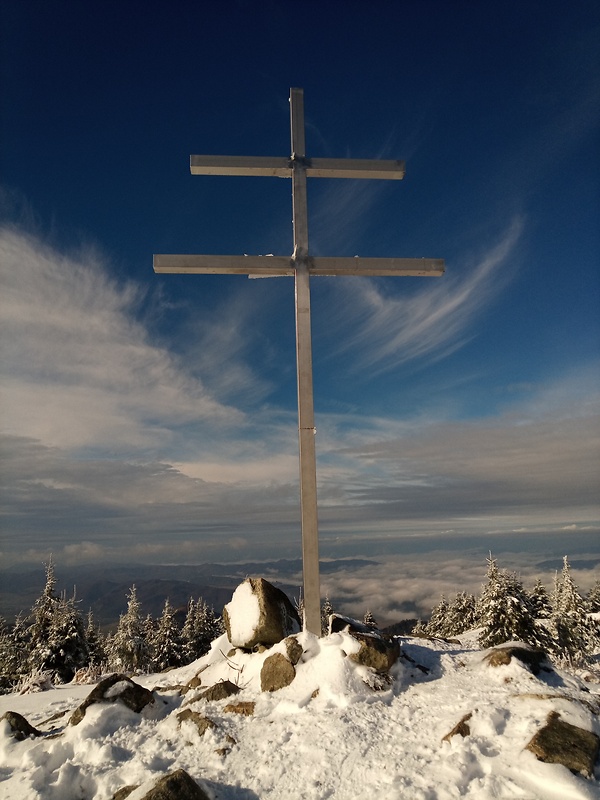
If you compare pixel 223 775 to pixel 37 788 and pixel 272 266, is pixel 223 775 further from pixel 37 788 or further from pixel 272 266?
pixel 272 266

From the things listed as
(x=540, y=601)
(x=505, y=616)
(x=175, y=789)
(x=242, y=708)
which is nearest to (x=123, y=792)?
(x=175, y=789)

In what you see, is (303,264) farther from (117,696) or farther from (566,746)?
(566,746)

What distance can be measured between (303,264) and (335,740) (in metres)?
7.42

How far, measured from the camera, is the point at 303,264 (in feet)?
31.1

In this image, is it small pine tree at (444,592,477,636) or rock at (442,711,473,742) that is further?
small pine tree at (444,592,477,636)

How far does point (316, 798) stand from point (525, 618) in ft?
91.7

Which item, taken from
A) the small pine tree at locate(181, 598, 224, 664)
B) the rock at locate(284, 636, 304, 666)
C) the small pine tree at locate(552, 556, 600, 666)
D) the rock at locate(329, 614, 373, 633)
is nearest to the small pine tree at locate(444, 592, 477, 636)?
the small pine tree at locate(552, 556, 600, 666)

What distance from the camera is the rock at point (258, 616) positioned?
862 centimetres

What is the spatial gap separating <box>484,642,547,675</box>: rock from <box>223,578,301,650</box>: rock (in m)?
3.38

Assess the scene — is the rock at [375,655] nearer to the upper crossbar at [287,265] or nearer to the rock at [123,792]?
the rock at [123,792]

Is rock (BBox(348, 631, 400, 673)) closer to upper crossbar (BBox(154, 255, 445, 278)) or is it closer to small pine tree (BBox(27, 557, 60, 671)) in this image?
upper crossbar (BBox(154, 255, 445, 278))

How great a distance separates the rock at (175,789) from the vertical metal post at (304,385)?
385 centimetres

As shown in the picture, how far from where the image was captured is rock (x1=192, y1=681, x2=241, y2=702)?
7.33 metres

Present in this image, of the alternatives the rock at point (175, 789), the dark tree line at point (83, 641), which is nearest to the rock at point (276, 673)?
the rock at point (175, 789)
